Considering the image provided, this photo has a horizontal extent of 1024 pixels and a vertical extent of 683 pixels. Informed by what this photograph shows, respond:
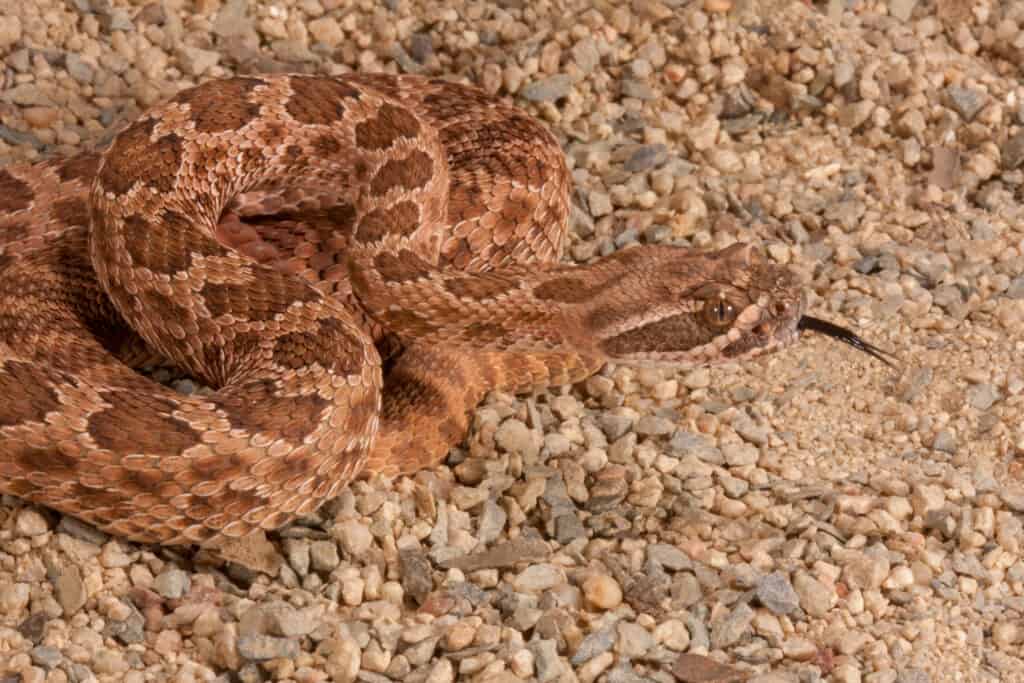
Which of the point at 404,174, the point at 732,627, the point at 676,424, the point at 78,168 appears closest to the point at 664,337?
the point at 676,424

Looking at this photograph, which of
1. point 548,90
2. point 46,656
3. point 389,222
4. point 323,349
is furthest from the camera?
point 548,90

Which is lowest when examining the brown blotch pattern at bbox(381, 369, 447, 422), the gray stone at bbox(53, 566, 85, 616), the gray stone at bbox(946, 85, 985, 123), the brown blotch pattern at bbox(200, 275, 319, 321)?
the gray stone at bbox(53, 566, 85, 616)

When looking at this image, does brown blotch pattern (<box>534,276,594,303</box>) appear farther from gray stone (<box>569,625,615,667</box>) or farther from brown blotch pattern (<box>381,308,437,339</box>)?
gray stone (<box>569,625,615,667</box>)

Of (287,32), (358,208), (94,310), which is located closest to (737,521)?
(358,208)

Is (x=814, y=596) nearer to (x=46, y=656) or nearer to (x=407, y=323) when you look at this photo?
(x=407, y=323)

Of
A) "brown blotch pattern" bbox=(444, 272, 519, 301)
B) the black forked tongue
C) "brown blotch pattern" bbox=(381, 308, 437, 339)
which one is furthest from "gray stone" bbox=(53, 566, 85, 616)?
the black forked tongue

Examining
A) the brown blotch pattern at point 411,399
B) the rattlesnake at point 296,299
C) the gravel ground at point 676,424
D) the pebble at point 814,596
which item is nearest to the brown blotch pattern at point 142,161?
the rattlesnake at point 296,299

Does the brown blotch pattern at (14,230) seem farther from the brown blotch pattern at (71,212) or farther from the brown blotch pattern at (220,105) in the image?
the brown blotch pattern at (220,105)
